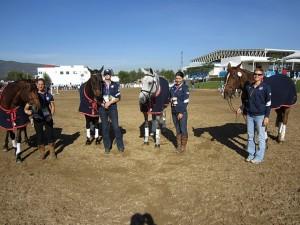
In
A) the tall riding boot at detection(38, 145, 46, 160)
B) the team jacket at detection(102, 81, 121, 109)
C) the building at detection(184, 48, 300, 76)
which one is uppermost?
the building at detection(184, 48, 300, 76)

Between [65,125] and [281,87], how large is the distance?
925 cm

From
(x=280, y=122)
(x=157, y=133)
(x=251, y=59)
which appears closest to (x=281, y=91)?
(x=280, y=122)

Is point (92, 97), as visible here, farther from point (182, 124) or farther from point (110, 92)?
point (182, 124)

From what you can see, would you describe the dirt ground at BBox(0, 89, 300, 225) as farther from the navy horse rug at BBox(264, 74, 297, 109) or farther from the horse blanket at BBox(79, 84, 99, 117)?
the navy horse rug at BBox(264, 74, 297, 109)

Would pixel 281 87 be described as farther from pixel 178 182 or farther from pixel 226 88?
pixel 178 182

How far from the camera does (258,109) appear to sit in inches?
259

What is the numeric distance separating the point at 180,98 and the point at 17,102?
4100mm

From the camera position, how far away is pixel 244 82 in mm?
7520

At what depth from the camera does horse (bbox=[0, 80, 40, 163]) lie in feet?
22.4

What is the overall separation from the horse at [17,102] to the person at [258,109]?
4.92 m

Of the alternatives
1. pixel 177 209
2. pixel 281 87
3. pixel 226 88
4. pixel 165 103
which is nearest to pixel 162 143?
pixel 165 103

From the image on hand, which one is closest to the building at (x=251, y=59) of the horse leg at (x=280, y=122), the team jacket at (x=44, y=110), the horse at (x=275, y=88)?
the horse leg at (x=280, y=122)

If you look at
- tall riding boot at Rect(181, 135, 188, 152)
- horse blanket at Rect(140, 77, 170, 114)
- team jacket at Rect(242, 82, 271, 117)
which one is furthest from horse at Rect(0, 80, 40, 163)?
team jacket at Rect(242, 82, 271, 117)

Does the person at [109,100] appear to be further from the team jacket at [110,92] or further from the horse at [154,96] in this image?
the horse at [154,96]
